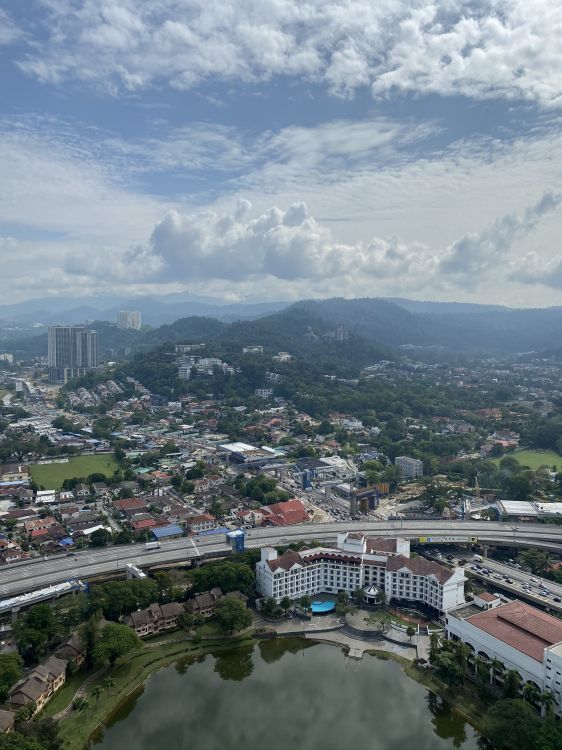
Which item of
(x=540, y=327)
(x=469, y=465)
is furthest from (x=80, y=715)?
(x=540, y=327)

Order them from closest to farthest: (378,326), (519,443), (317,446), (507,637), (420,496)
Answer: (507,637)
(420,496)
(317,446)
(519,443)
(378,326)

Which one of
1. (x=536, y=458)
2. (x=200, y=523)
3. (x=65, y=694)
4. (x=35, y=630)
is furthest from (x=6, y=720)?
(x=536, y=458)

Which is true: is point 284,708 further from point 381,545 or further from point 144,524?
point 144,524

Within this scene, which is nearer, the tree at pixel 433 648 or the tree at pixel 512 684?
the tree at pixel 512 684

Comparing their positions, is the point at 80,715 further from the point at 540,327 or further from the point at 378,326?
the point at 540,327

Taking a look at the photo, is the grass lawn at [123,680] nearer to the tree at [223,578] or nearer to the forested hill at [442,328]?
the tree at [223,578]

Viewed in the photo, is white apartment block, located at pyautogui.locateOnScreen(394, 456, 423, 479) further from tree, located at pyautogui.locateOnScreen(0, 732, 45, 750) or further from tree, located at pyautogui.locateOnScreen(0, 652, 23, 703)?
tree, located at pyautogui.locateOnScreen(0, 732, 45, 750)

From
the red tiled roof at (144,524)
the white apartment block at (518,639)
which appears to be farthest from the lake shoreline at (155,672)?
the red tiled roof at (144,524)
